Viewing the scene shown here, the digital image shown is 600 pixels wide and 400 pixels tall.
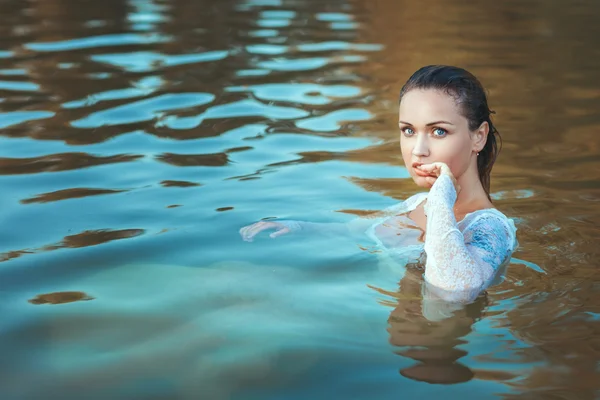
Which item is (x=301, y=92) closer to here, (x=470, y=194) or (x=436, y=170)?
(x=470, y=194)

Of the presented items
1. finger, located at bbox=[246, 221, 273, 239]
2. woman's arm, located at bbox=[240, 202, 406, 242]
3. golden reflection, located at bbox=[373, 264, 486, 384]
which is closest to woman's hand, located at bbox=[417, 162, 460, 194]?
golden reflection, located at bbox=[373, 264, 486, 384]

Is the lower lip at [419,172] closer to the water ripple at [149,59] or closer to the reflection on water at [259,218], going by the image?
the reflection on water at [259,218]

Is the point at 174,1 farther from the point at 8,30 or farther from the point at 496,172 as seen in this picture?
the point at 496,172

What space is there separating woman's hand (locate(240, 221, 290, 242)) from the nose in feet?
3.27

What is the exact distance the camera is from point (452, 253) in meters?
3.36

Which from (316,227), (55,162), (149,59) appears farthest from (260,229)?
(149,59)

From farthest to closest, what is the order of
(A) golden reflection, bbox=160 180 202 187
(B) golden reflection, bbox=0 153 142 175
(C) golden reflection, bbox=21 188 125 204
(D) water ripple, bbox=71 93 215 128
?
(D) water ripple, bbox=71 93 215 128, (B) golden reflection, bbox=0 153 142 175, (A) golden reflection, bbox=160 180 202 187, (C) golden reflection, bbox=21 188 125 204

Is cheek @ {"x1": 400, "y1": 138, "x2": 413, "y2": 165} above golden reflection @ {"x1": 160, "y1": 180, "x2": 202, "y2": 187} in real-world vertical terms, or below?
above

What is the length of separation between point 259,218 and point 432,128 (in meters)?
1.38

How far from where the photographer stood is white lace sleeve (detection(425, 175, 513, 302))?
3369 mm

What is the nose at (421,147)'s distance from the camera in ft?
11.7

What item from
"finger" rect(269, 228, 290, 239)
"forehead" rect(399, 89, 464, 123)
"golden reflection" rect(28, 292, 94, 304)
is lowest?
"finger" rect(269, 228, 290, 239)

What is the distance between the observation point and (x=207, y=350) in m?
3.07

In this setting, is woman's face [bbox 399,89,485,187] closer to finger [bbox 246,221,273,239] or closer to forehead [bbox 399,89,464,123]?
forehead [bbox 399,89,464,123]
